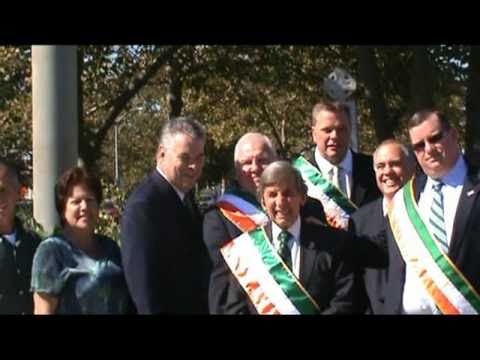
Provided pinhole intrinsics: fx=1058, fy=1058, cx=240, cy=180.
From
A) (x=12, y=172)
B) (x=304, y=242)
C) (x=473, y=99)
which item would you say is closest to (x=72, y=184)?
A: (x=12, y=172)

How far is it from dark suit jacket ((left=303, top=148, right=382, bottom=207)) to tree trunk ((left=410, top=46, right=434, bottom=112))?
7.25 metres

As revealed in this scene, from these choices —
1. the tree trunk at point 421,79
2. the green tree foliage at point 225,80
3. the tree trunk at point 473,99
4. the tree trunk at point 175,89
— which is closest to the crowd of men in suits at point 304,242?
the tree trunk at point 473,99

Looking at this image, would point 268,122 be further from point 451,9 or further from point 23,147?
point 451,9

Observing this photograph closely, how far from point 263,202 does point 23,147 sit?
11.5 m

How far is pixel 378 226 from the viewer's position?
4121mm

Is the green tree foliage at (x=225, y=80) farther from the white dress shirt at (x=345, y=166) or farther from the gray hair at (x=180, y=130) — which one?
the gray hair at (x=180, y=130)

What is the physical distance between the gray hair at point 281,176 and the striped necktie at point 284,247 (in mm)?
174

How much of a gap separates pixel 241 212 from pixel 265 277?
327mm

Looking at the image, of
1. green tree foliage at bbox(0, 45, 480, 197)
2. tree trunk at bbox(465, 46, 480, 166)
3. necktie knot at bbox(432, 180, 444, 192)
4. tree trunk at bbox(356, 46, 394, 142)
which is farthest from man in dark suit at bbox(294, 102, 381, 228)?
tree trunk at bbox(356, 46, 394, 142)

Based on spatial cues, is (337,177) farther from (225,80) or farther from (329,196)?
(225,80)

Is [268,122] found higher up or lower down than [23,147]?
higher up

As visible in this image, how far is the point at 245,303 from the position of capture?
408 cm
